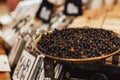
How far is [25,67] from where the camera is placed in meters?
2.99

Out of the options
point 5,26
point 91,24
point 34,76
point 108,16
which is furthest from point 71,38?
point 5,26

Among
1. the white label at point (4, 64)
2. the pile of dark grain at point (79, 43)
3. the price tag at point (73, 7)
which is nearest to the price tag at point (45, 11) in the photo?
the price tag at point (73, 7)

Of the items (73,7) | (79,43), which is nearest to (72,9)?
(73,7)

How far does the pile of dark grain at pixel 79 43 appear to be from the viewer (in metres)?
1.92

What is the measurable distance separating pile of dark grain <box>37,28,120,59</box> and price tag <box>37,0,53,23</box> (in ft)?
4.94

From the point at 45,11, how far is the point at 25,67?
124cm

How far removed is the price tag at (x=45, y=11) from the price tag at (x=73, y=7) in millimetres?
286

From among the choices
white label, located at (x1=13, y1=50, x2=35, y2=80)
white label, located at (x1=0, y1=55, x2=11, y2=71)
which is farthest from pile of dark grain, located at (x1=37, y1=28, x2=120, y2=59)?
white label, located at (x1=0, y1=55, x2=11, y2=71)

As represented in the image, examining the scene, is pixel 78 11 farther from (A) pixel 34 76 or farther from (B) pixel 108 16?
(A) pixel 34 76

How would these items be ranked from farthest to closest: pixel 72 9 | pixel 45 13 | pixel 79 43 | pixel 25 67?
pixel 45 13
pixel 72 9
pixel 25 67
pixel 79 43

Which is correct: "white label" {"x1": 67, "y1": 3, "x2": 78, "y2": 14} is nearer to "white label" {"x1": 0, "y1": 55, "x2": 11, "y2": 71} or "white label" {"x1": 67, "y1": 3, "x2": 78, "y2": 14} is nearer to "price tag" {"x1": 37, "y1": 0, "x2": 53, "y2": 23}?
"price tag" {"x1": 37, "y1": 0, "x2": 53, "y2": 23}

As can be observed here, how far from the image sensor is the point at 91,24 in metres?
3.29

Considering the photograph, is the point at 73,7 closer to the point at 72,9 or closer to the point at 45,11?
the point at 72,9

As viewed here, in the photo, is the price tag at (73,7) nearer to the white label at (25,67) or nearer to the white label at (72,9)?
the white label at (72,9)
